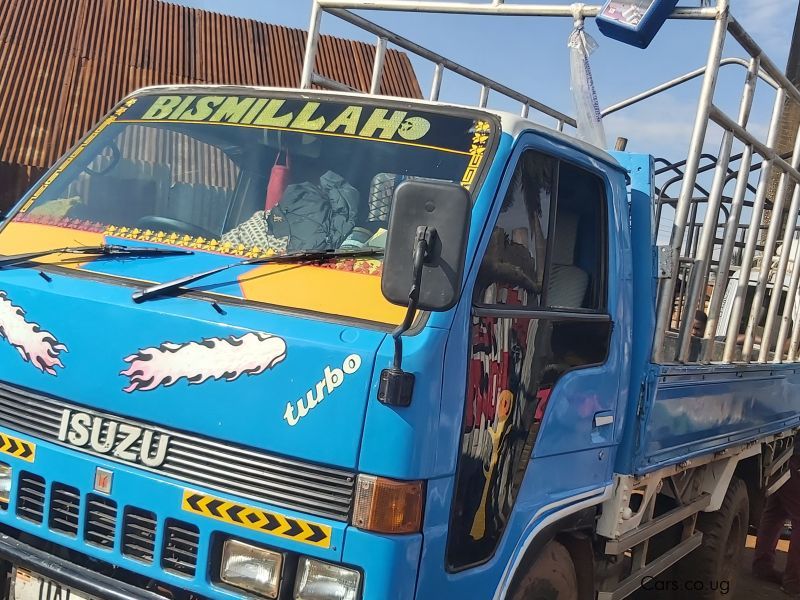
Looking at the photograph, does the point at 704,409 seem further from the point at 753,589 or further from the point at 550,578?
the point at 753,589

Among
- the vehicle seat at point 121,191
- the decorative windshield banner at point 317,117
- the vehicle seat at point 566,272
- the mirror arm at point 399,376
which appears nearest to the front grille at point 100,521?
the mirror arm at point 399,376

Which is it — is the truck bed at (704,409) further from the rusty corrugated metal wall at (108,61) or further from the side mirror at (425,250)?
the rusty corrugated metal wall at (108,61)

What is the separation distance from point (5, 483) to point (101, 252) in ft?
2.49

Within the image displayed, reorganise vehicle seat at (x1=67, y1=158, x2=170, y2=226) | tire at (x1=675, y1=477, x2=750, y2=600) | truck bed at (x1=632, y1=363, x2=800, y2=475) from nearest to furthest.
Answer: vehicle seat at (x1=67, y1=158, x2=170, y2=226) → truck bed at (x1=632, y1=363, x2=800, y2=475) → tire at (x1=675, y1=477, x2=750, y2=600)

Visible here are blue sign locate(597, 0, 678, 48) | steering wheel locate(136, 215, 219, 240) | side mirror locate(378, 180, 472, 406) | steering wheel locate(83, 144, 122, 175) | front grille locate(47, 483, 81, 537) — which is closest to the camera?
side mirror locate(378, 180, 472, 406)

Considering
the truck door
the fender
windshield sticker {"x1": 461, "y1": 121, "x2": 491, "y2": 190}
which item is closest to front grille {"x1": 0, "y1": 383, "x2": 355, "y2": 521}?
the truck door

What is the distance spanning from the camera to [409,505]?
7.16 feet

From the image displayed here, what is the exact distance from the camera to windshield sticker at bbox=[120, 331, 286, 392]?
2.27m

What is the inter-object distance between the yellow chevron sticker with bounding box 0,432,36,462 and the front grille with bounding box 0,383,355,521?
145 mm

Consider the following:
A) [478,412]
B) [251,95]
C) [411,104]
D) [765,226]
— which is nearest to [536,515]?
[478,412]

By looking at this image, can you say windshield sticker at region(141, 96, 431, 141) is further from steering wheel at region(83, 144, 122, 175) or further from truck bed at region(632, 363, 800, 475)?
truck bed at region(632, 363, 800, 475)

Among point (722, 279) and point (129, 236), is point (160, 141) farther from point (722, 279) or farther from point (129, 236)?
point (722, 279)

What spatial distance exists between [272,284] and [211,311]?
203mm

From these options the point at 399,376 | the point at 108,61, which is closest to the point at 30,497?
the point at 399,376
